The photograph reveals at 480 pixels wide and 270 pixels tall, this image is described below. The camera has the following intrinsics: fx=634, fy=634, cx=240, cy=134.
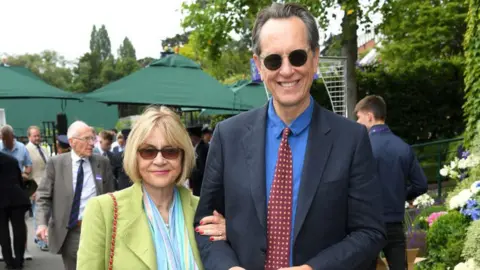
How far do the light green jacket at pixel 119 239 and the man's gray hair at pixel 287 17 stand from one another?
0.96 m

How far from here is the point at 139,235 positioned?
2.78 m

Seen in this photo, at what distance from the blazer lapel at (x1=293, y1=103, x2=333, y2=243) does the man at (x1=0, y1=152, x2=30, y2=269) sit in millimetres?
7400

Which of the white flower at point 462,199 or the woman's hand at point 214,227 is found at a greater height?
the woman's hand at point 214,227

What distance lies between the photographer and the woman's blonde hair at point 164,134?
289cm

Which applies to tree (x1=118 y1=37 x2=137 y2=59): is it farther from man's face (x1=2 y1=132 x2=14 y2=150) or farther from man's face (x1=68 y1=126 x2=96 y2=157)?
man's face (x1=68 y1=126 x2=96 y2=157)

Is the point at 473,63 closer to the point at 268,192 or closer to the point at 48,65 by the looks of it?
the point at 268,192

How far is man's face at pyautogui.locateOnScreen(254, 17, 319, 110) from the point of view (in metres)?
2.31

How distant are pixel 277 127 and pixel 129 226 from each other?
0.86m

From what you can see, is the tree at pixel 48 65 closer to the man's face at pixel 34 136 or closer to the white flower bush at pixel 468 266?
the man's face at pixel 34 136

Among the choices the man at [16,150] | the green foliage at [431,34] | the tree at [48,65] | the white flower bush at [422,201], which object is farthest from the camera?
the tree at [48,65]

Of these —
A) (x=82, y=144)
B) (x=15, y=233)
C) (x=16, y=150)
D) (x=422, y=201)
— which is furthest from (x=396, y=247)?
(x=16, y=150)

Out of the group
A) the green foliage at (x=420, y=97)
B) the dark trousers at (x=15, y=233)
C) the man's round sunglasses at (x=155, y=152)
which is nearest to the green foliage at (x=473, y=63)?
the man's round sunglasses at (x=155, y=152)

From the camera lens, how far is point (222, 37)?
13625 mm

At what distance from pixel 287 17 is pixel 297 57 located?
0.50ft
